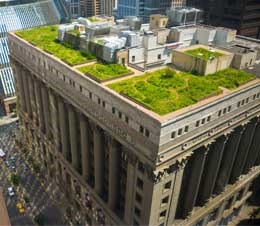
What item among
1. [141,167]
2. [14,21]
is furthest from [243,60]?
[14,21]

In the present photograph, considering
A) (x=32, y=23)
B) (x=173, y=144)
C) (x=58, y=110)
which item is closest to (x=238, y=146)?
(x=173, y=144)

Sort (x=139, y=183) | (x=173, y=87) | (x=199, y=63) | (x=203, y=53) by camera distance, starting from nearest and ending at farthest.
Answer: (x=139, y=183) < (x=173, y=87) < (x=199, y=63) < (x=203, y=53)

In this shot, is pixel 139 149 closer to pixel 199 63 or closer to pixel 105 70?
pixel 105 70

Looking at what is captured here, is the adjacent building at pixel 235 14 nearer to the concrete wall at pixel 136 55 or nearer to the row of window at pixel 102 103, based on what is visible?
the concrete wall at pixel 136 55

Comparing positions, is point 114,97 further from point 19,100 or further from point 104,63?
point 19,100

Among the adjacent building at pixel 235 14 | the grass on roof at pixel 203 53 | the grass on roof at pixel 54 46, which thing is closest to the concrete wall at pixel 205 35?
the grass on roof at pixel 203 53

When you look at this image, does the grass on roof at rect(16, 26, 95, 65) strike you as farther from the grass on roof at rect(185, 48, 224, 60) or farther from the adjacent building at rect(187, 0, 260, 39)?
the adjacent building at rect(187, 0, 260, 39)

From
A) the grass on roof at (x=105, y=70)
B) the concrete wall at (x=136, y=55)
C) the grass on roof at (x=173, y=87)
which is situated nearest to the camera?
the grass on roof at (x=173, y=87)
